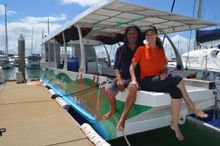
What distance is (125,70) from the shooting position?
13.8ft

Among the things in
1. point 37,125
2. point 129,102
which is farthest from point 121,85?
point 37,125

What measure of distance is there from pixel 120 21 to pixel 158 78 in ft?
8.85

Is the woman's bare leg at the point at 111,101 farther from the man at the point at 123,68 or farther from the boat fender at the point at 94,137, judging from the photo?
the boat fender at the point at 94,137

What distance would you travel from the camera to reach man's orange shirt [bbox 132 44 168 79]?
377 centimetres

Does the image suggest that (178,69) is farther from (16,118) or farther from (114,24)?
(16,118)

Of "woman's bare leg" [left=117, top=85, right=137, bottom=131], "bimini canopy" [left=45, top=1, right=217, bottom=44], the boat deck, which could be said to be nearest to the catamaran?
"bimini canopy" [left=45, top=1, right=217, bottom=44]

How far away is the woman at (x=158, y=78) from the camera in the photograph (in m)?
3.46

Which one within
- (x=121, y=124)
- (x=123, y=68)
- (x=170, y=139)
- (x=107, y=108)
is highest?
(x=123, y=68)

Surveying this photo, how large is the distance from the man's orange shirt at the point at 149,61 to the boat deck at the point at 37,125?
1.63 meters

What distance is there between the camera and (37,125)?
206 inches

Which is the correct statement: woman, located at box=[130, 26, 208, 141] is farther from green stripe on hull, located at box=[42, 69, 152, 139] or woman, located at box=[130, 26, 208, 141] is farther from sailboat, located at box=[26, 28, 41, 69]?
sailboat, located at box=[26, 28, 41, 69]

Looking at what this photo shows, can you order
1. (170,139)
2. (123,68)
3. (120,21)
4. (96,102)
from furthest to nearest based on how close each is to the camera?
(120,21) < (170,139) < (96,102) < (123,68)

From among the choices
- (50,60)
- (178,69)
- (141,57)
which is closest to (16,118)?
(141,57)

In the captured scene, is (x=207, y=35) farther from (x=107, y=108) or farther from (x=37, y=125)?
(x=37, y=125)
